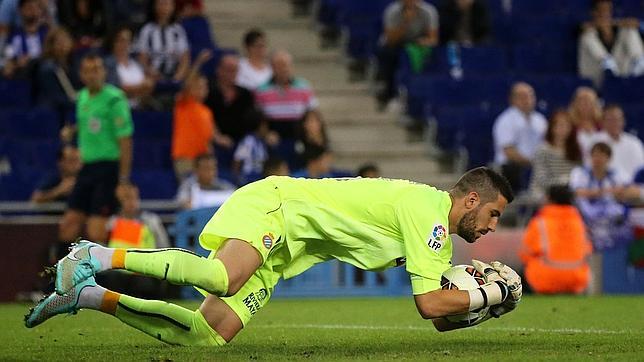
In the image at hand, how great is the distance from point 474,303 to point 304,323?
10.3 ft

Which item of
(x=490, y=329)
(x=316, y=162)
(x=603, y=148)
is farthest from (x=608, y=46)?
(x=490, y=329)

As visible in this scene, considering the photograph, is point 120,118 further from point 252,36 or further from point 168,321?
point 168,321

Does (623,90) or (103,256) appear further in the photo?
(623,90)

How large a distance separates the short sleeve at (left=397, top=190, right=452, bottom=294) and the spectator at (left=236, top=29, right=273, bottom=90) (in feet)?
30.5

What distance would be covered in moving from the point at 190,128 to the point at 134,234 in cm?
187

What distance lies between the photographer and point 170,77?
16.2 metres

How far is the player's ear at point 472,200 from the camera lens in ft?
23.1

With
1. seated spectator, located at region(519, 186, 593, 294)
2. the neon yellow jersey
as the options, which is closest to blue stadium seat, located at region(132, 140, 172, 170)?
seated spectator, located at region(519, 186, 593, 294)

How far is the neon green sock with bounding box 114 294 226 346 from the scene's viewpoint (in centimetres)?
727

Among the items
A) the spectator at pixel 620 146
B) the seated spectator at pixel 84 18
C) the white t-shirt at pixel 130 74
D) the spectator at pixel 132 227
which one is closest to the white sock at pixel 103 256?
the spectator at pixel 132 227

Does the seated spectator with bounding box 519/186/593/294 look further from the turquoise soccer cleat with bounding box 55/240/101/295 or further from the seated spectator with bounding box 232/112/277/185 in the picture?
the turquoise soccer cleat with bounding box 55/240/101/295

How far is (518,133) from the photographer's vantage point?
15.9 meters

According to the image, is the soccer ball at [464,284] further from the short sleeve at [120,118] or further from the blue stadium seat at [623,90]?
the blue stadium seat at [623,90]

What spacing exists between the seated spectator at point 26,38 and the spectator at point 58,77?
400mm
